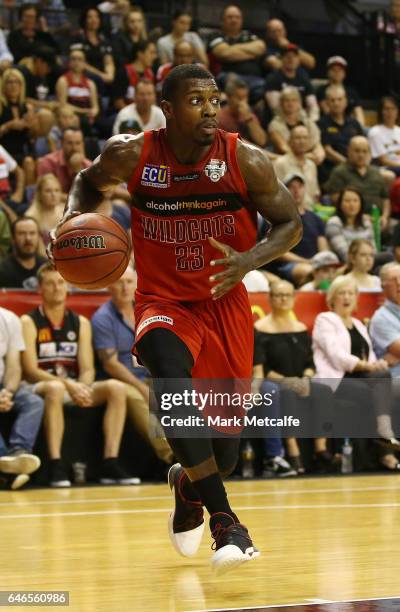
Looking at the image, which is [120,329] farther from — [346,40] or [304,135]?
[346,40]

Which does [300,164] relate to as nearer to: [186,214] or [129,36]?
[129,36]

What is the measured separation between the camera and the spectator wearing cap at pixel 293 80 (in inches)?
577

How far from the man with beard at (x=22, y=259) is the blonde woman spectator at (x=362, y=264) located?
9.17 feet

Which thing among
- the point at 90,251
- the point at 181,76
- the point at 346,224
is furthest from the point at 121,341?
the point at 181,76

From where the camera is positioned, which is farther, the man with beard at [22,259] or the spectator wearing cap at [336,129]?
the spectator wearing cap at [336,129]

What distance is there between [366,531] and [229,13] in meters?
10.6

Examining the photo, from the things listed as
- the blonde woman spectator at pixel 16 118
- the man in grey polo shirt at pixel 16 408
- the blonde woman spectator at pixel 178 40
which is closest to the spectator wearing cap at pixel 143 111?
the blonde woman spectator at pixel 16 118

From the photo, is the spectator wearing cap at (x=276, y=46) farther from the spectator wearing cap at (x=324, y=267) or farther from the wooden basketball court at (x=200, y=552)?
the wooden basketball court at (x=200, y=552)

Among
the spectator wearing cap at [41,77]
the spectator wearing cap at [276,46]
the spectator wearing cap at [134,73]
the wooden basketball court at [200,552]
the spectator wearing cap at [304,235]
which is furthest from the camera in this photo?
the spectator wearing cap at [276,46]

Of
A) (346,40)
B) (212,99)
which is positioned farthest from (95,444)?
(346,40)

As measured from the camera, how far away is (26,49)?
45.8 ft

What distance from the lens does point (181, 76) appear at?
508cm

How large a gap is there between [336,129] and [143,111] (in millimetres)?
2845

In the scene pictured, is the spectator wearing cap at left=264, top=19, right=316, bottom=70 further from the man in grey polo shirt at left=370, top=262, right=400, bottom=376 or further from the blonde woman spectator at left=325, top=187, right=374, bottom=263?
the man in grey polo shirt at left=370, top=262, right=400, bottom=376
